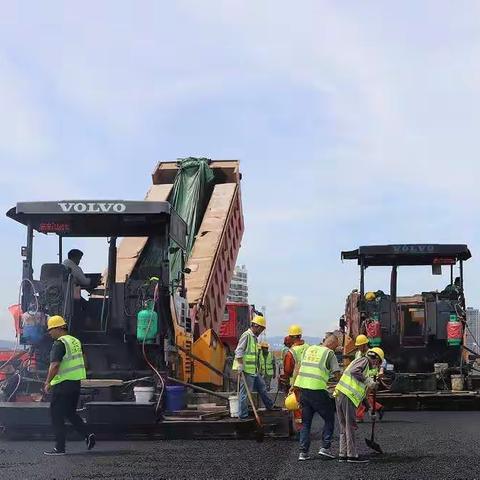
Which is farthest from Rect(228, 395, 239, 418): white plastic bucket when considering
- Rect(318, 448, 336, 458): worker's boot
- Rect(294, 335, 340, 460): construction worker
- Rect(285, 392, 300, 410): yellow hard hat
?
Rect(318, 448, 336, 458): worker's boot

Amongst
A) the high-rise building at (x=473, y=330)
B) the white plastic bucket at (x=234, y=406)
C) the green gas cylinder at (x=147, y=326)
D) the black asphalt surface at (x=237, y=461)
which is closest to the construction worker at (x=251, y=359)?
the white plastic bucket at (x=234, y=406)

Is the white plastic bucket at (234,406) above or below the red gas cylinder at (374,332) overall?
below

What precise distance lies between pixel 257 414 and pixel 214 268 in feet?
13.8

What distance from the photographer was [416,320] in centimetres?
1391

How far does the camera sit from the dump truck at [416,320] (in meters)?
13.1

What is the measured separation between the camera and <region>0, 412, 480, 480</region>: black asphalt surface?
6625 millimetres

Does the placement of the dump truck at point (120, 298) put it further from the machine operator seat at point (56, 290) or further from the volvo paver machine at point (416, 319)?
the volvo paver machine at point (416, 319)

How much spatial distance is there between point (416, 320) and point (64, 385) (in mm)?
7517

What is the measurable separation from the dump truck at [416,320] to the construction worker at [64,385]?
20.4 ft

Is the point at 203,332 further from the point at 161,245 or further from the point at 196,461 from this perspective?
the point at 196,461

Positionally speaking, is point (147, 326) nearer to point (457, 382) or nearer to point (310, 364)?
point (310, 364)

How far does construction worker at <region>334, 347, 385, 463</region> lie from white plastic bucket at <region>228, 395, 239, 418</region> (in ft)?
5.65

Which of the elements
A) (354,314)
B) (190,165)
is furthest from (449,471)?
(190,165)

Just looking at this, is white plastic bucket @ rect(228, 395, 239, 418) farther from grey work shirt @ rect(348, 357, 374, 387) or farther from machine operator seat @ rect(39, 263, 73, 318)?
machine operator seat @ rect(39, 263, 73, 318)
